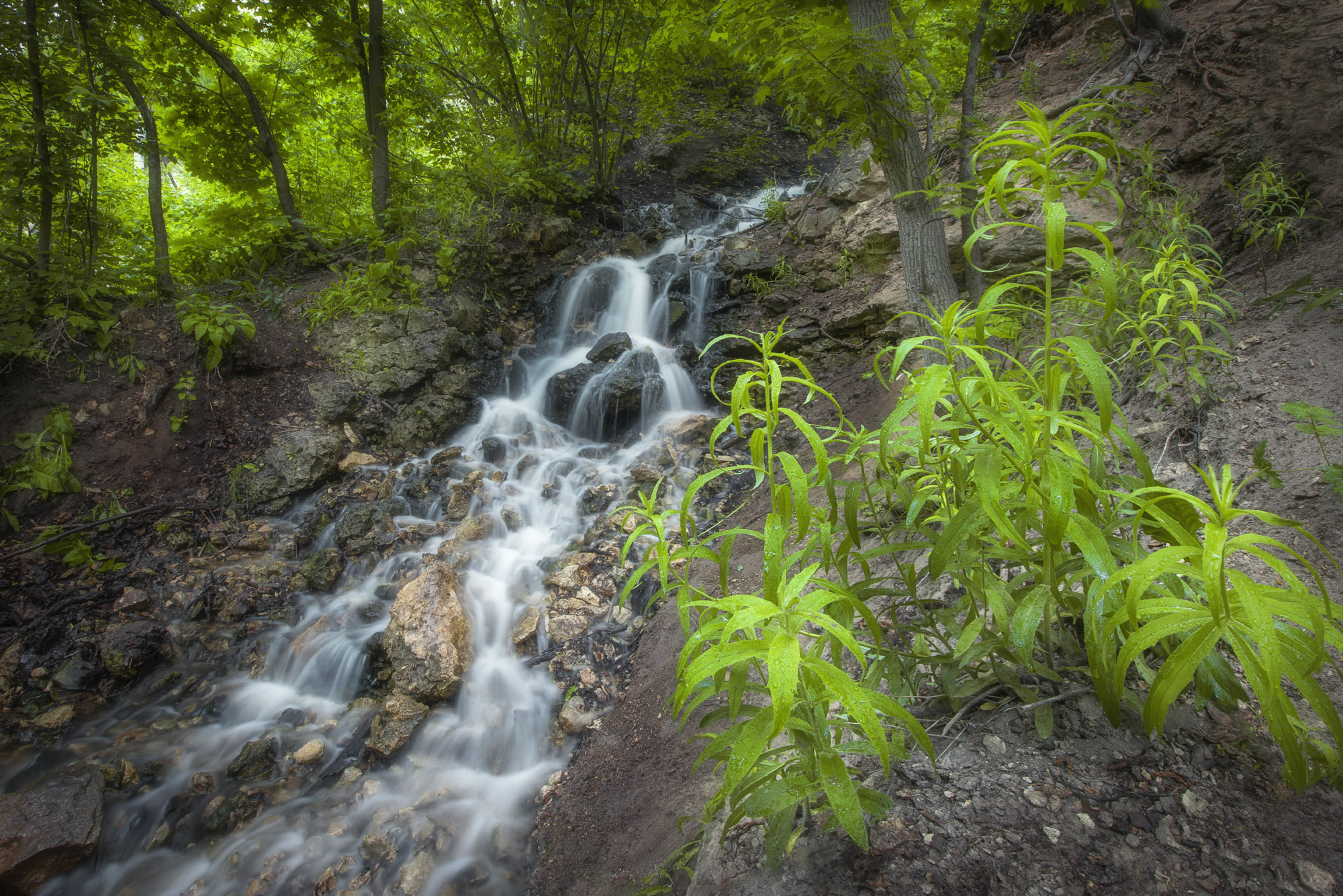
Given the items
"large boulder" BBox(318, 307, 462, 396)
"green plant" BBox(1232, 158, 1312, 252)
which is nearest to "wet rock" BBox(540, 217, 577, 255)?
"large boulder" BBox(318, 307, 462, 396)

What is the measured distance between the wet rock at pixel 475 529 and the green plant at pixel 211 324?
10.1ft

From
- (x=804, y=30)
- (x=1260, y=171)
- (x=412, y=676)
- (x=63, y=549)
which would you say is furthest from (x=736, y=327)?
(x=63, y=549)

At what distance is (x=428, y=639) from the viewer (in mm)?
3928

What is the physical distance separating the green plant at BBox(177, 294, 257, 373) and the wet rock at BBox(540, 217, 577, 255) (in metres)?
4.34

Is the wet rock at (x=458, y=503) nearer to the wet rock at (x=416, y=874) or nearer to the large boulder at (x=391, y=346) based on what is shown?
the large boulder at (x=391, y=346)

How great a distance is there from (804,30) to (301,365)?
6028mm

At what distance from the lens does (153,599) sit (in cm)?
431

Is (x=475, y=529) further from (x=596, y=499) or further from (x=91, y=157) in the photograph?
(x=91, y=157)

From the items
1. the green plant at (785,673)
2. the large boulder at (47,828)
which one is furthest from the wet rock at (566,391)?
the green plant at (785,673)

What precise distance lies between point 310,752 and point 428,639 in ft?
2.97

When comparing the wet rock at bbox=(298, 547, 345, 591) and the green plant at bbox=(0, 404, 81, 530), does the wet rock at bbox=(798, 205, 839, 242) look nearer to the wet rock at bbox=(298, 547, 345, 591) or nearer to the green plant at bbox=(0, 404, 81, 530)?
the wet rock at bbox=(298, 547, 345, 591)

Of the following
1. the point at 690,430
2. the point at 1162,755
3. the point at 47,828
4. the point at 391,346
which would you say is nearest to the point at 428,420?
the point at 391,346

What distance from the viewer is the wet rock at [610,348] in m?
7.34

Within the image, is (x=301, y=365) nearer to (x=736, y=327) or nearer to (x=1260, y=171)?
(x=736, y=327)
